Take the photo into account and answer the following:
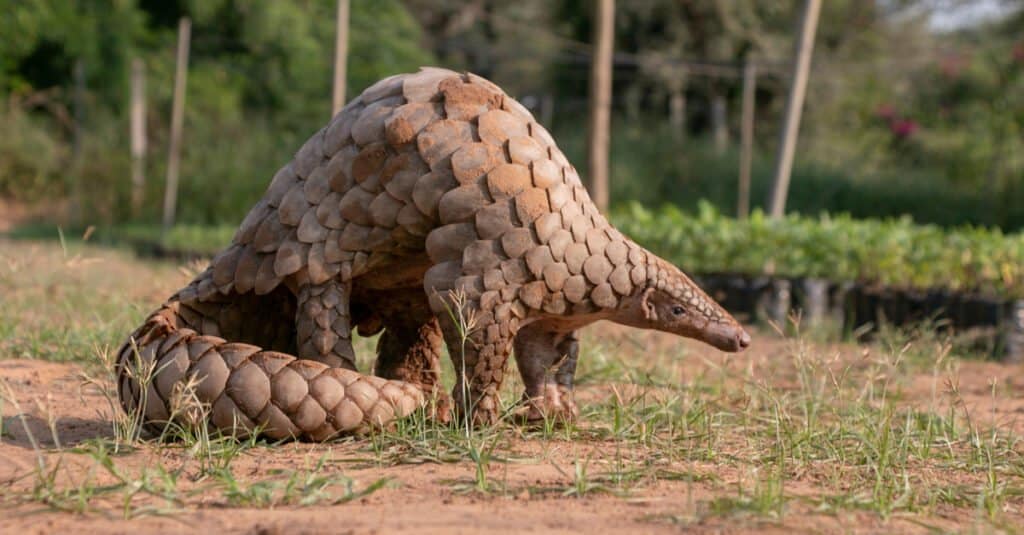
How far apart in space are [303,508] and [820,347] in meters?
5.13

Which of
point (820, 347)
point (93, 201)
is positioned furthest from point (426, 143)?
point (93, 201)

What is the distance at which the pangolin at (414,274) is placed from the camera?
3.50 metres

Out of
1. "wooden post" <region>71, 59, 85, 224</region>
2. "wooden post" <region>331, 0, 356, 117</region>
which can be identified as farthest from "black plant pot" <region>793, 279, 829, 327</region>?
"wooden post" <region>71, 59, 85, 224</region>

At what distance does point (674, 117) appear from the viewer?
20.6 m

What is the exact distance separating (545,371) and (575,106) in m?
18.0

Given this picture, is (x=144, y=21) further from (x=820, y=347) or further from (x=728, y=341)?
(x=728, y=341)

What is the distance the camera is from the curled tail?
345 cm

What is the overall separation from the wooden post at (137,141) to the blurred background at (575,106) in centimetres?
4

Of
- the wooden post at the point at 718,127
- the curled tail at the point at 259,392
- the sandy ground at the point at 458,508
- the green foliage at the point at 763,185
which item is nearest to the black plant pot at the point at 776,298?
the sandy ground at the point at 458,508

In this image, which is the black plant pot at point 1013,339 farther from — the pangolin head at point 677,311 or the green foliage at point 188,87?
the green foliage at point 188,87

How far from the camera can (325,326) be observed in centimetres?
373

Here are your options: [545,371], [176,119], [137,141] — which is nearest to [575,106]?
[137,141]

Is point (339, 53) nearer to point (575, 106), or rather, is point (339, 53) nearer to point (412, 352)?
point (412, 352)

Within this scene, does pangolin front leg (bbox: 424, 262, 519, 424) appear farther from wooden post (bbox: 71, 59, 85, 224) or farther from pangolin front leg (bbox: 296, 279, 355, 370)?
wooden post (bbox: 71, 59, 85, 224)
